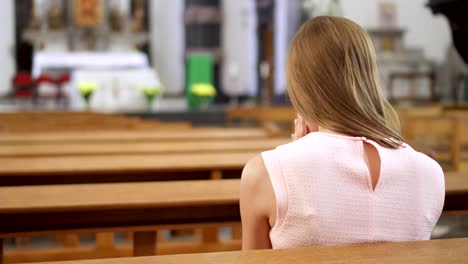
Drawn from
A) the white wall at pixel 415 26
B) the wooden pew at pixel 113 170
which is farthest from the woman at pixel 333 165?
the white wall at pixel 415 26

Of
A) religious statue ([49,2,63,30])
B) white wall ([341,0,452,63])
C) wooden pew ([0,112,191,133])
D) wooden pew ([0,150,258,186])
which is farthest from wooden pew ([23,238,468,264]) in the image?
religious statue ([49,2,63,30])

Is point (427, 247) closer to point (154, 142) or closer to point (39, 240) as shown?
point (154, 142)

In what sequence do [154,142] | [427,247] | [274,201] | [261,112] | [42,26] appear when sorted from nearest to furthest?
[427,247]
[274,201]
[154,142]
[261,112]
[42,26]

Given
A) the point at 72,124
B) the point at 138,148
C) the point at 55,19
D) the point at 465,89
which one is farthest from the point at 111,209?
the point at 55,19

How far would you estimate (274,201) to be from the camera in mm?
1537

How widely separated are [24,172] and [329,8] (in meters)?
11.9

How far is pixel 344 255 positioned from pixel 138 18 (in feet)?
52.3

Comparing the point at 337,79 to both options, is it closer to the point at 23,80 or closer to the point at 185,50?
the point at 23,80

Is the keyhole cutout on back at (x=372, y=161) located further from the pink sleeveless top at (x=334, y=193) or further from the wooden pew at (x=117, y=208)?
the wooden pew at (x=117, y=208)

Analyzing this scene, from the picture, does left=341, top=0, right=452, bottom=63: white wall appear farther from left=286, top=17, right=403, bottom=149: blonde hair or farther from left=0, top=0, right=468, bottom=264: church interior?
left=286, top=17, right=403, bottom=149: blonde hair

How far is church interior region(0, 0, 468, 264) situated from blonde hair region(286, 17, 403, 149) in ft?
0.88

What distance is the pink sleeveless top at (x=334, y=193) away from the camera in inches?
60.3

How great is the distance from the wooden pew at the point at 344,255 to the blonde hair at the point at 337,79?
0.26 metres

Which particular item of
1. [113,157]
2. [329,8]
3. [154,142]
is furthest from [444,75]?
[113,157]
